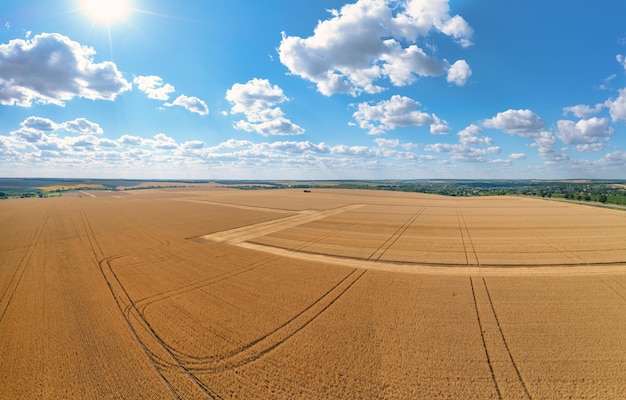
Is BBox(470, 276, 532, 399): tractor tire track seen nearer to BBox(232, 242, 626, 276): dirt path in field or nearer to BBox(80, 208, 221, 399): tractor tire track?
BBox(232, 242, 626, 276): dirt path in field

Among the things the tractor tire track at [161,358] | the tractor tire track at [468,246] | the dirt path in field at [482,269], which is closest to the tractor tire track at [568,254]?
the dirt path in field at [482,269]

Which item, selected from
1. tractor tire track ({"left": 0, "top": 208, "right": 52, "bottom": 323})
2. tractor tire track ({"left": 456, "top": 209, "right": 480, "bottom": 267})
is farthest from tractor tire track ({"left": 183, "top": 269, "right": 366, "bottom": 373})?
tractor tire track ({"left": 456, "top": 209, "right": 480, "bottom": 267})

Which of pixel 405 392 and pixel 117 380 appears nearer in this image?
pixel 405 392

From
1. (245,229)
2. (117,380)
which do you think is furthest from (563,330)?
(245,229)

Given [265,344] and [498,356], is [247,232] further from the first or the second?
[498,356]

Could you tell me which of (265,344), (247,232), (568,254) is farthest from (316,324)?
(247,232)

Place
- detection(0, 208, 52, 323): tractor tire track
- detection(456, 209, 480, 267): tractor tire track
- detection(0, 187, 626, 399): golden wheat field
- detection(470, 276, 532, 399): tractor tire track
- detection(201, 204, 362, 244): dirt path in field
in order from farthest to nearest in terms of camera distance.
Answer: detection(201, 204, 362, 244): dirt path in field
detection(456, 209, 480, 267): tractor tire track
detection(0, 208, 52, 323): tractor tire track
detection(0, 187, 626, 399): golden wheat field
detection(470, 276, 532, 399): tractor tire track

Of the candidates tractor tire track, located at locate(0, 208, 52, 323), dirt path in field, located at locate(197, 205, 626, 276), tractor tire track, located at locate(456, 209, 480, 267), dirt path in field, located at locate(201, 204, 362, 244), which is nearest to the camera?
tractor tire track, located at locate(0, 208, 52, 323)

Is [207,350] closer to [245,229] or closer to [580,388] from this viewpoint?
[580,388]
